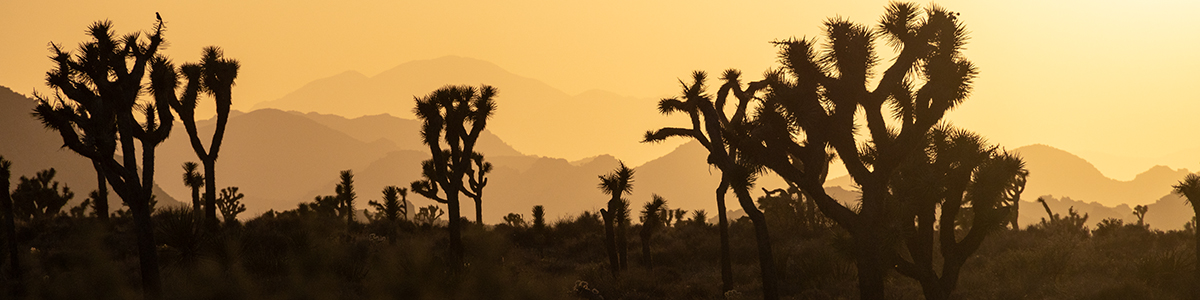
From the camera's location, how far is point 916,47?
13.9 metres

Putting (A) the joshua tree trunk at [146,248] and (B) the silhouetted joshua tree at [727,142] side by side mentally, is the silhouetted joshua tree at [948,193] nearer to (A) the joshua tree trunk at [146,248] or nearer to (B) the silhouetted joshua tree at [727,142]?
(B) the silhouetted joshua tree at [727,142]

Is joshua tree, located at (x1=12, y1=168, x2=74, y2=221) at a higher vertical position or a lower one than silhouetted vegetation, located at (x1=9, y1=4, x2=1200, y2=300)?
higher

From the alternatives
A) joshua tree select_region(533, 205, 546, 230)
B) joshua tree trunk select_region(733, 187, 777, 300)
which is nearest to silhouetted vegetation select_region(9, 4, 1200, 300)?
joshua tree trunk select_region(733, 187, 777, 300)

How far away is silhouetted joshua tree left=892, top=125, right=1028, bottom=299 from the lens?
45.3ft

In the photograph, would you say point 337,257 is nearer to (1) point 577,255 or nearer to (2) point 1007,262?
(1) point 577,255

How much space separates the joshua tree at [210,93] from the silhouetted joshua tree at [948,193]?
21461mm

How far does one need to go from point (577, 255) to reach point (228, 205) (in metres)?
23.0

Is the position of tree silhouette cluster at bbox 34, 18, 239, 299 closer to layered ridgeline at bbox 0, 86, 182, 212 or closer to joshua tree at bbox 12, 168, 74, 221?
joshua tree at bbox 12, 168, 74, 221

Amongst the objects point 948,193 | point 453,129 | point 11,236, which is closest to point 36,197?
point 11,236

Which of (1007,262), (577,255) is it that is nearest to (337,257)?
(577,255)

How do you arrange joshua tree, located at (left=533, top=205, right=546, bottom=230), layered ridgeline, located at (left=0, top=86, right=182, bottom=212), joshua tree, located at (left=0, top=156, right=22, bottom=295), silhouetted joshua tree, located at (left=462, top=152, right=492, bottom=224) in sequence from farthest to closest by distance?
layered ridgeline, located at (left=0, top=86, right=182, bottom=212) → silhouetted joshua tree, located at (left=462, top=152, right=492, bottom=224) → joshua tree, located at (left=533, top=205, right=546, bottom=230) → joshua tree, located at (left=0, top=156, right=22, bottom=295)

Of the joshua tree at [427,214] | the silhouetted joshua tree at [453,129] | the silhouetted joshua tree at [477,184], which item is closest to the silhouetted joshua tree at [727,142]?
the silhouetted joshua tree at [453,129]

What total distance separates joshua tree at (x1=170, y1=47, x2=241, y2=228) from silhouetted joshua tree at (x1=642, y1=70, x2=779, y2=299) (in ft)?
51.3

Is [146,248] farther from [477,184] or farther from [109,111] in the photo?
[477,184]
